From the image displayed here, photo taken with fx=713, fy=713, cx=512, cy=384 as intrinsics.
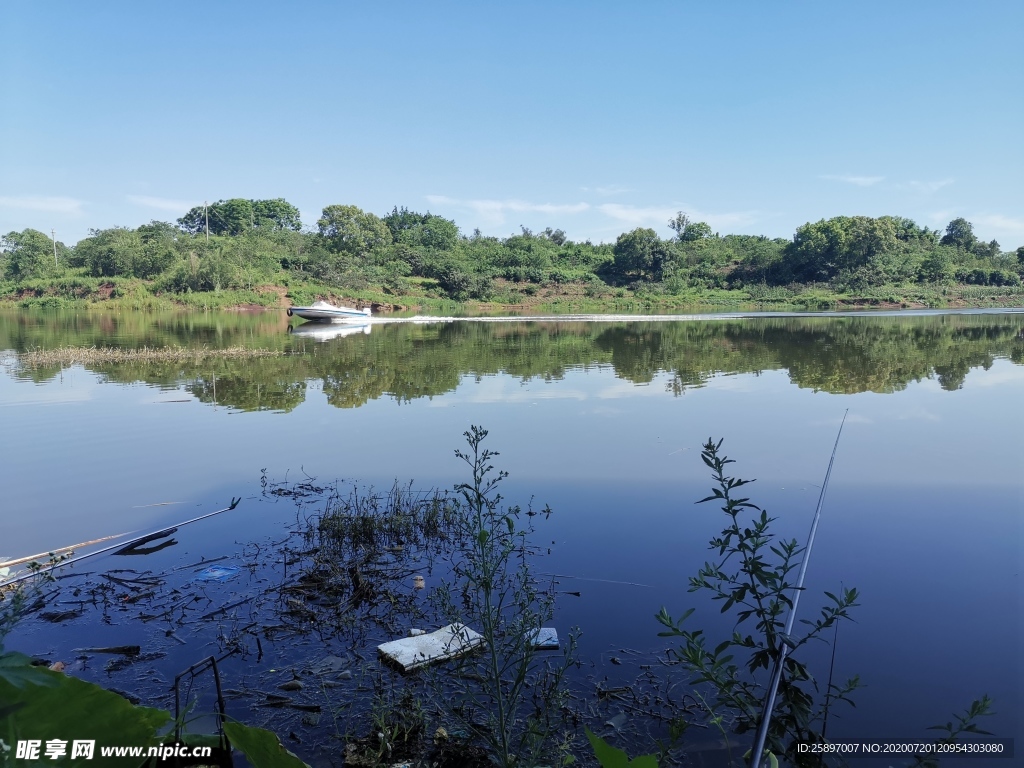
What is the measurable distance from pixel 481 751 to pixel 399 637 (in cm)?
115

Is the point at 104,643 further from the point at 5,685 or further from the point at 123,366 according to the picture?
the point at 123,366

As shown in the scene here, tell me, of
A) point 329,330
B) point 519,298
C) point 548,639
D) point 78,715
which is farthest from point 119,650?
point 519,298

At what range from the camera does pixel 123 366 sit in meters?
16.4

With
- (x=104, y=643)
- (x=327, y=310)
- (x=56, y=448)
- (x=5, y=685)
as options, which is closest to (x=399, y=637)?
(x=104, y=643)

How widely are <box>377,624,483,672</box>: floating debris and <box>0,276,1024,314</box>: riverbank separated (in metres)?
44.6

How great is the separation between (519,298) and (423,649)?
181 ft

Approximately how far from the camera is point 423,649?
12.5 feet

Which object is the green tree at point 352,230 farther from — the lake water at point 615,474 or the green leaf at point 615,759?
the green leaf at point 615,759

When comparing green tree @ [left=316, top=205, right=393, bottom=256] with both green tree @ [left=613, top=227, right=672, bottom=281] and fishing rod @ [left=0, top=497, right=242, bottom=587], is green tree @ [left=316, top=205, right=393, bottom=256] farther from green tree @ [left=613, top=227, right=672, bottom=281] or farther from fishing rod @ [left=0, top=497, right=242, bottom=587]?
fishing rod @ [left=0, top=497, right=242, bottom=587]

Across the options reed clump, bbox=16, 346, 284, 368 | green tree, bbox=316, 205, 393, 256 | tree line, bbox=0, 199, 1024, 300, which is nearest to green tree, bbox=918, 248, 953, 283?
tree line, bbox=0, 199, 1024, 300

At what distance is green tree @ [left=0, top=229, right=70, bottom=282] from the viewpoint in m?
64.2

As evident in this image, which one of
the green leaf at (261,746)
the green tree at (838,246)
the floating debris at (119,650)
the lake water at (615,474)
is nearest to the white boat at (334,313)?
the lake water at (615,474)

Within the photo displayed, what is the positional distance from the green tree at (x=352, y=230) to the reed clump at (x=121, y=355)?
45.1 m

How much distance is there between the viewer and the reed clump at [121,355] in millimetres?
17094
